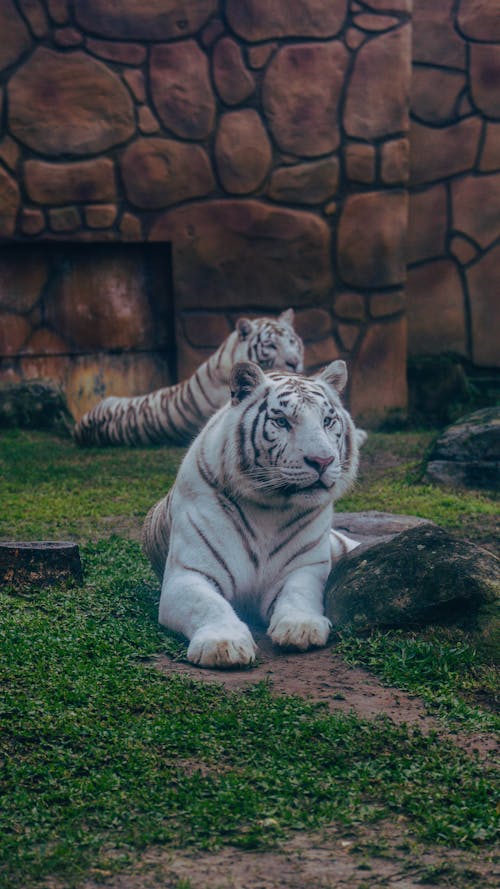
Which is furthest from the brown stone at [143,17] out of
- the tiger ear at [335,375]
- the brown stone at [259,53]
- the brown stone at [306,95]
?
the tiger ear at [335,375]

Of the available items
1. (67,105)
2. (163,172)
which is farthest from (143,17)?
(163,172)

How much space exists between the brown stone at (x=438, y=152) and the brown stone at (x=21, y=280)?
3.19m

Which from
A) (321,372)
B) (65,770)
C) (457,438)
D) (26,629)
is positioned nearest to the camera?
(65,770)

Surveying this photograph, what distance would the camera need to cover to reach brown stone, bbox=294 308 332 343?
8820 mm

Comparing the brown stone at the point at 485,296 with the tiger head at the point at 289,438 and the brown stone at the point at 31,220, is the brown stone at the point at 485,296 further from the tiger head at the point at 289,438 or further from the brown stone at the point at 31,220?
the tiger head at the point at 289,438

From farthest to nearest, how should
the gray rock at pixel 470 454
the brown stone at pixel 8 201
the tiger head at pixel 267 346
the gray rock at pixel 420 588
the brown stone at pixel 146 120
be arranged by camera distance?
the brown stone at pixel 146 120 → the brown stone at pixel 8 201 → the tiger head at pixel 267 346 → the gray rock at pixel 470 454 → the gray rock at pixel 420 588

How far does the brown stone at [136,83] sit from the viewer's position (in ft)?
27.7

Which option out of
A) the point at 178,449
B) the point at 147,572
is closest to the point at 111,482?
the point at 178,449

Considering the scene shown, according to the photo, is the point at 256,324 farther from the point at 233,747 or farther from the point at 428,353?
the point at 233,747

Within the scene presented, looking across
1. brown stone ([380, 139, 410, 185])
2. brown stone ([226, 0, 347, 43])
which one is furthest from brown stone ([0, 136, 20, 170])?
brown stone ([380, 139, 410, 185])

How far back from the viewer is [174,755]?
2.35m

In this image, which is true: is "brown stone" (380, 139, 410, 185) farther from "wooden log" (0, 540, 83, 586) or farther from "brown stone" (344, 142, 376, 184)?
"wooden log" (0, 540, 83, 586)

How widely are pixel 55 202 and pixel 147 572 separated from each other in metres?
5.03

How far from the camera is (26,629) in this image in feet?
10.5
